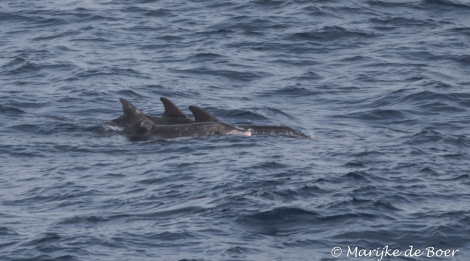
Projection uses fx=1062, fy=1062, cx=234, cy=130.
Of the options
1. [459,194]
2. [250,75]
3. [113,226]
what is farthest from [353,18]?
[113,226]

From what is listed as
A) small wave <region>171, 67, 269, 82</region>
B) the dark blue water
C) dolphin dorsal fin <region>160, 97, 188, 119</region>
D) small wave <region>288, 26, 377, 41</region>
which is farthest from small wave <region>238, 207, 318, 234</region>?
small wave <region>288, 26, 377, 41</region>

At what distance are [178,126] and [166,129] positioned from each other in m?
0.27

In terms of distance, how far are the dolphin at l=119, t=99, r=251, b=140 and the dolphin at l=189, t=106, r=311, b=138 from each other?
0.68ft

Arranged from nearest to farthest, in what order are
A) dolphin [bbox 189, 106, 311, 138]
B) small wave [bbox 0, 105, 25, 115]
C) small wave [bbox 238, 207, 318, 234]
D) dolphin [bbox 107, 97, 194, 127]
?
1. small wave [bbox 238, 207, 318, 234]
2. dolphin [bbox 189, 106, 311, 138]
3. dolphin [bbox 107, 97, 194, 127]
4. small wave [bbox 0, 105, 25, 115]

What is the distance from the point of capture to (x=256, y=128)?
73.7 ft

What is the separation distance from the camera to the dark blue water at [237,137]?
15.9 m

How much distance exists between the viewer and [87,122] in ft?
78.0

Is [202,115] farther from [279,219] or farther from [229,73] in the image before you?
[279,219]

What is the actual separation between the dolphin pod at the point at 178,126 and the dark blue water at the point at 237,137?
0.35 metres

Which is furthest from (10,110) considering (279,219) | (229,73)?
(279,219)

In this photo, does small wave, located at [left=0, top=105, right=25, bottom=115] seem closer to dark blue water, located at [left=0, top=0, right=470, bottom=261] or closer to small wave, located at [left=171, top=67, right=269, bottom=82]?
dark blue water, located at [left=0, top=0, right=470, bottom=261]

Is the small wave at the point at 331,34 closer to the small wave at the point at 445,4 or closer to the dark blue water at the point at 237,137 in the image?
the dark blue water at the point at 237,137

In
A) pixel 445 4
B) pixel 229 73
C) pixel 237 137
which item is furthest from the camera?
pixel 445 4

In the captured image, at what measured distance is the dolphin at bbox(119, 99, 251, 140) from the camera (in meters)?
22.4
